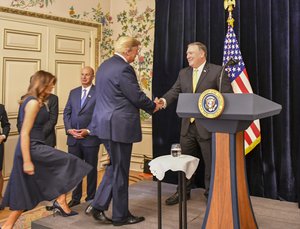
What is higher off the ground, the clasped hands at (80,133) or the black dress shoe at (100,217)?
the clasped hands at (80,133)

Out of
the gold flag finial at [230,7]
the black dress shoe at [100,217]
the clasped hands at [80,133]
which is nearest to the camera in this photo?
the black dress shoe at [100,217]

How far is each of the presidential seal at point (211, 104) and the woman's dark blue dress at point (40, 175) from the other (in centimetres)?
111

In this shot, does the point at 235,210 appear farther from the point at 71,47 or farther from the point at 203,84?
the point at 71,47

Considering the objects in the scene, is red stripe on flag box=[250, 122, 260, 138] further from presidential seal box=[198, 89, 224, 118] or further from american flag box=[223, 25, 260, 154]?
presidential seal box=[198, 89, 224, 118]

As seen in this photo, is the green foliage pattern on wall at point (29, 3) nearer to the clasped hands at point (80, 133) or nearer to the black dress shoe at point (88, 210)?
the clasped hands at point (80, 133)

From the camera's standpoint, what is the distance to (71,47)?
16.5ft

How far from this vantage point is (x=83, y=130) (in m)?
3.32

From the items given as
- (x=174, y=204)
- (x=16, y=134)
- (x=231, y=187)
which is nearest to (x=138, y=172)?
(x=16, y=134)

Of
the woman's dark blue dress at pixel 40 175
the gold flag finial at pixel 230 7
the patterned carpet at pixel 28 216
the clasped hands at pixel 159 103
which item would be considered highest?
the gold flag finial at pixel 230 7

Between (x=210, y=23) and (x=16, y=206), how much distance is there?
2478 mm

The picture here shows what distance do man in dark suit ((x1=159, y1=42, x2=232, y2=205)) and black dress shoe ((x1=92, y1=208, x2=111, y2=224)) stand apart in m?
0.65

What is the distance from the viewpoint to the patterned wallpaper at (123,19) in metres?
5.08

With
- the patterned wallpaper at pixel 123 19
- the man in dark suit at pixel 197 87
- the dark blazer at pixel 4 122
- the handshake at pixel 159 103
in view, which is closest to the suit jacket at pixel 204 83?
the man in dark suit at pixel 197 87

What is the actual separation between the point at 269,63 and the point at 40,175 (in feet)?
7.16
